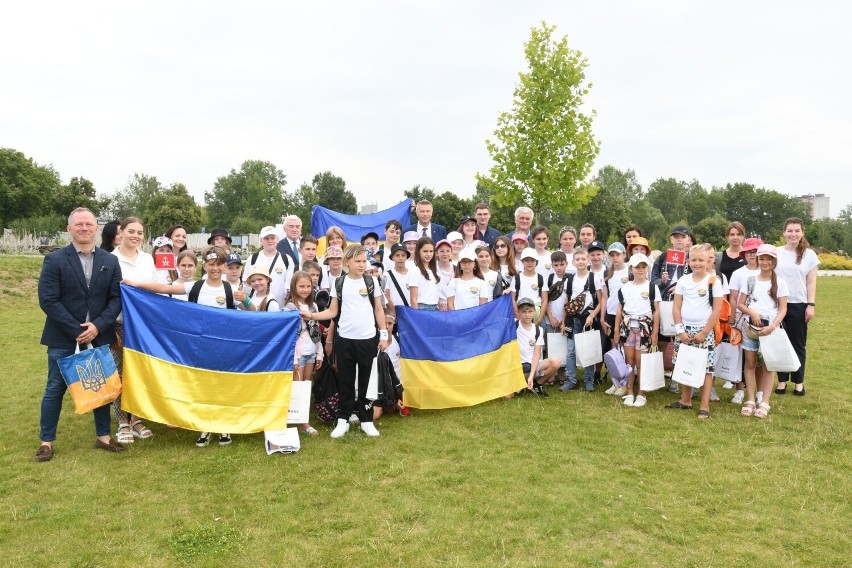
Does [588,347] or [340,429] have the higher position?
[588,347]

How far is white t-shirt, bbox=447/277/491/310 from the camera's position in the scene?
321 inches

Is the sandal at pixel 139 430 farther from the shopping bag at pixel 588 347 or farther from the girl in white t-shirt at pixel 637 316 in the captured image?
the girl in white t-shirt at pixel 637 316

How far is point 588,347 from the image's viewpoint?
27.5 ft

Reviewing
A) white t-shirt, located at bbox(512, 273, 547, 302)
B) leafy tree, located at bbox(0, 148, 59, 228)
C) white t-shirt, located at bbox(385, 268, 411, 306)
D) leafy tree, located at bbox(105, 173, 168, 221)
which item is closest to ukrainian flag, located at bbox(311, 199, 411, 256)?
white t-shirt, located at bbox(512, 273, 547, 302)

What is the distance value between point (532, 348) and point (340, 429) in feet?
11.0

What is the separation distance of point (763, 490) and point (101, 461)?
638 cm

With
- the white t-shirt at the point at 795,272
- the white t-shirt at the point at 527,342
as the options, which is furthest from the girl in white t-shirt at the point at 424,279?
the white t-shirt at the point at 795,272

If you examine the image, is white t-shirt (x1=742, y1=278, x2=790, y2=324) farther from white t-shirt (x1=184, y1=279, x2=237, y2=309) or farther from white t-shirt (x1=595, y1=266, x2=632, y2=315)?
white t-shirt (x1=184, y1=279, x2=237, y2=309)

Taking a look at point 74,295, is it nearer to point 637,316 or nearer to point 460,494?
point 460,494

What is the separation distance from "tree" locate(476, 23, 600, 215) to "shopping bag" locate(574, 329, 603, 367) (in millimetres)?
9528

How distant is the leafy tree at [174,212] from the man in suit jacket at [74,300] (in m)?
63.3

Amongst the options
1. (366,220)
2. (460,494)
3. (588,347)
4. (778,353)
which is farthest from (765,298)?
(366,220)

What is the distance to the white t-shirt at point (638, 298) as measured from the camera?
7.77m

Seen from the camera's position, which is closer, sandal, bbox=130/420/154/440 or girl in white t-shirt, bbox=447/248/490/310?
sandal, bbox=130/420/154/440
